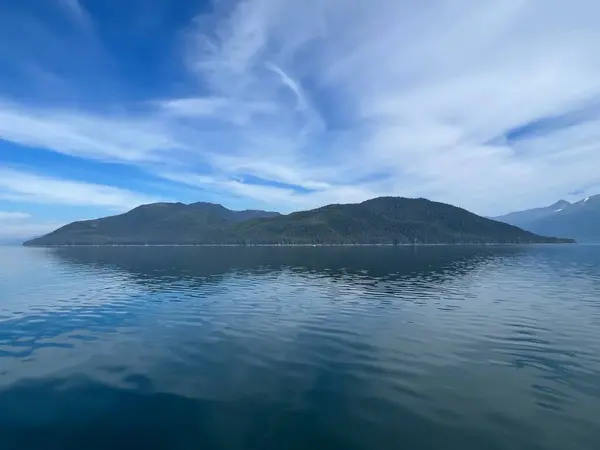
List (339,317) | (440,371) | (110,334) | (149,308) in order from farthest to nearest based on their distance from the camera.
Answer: (149,308) < (339,317) < (110,334) < (440,371)

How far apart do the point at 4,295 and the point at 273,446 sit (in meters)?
70.4

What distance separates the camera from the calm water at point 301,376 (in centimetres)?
1834

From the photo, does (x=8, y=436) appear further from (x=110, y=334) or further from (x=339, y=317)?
(x=339, y=317)

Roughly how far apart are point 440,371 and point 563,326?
23060 mm

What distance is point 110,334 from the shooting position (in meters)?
37.7

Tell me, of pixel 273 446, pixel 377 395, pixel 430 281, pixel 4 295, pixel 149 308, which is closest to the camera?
pixel 273 446

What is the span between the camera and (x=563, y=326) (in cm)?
4006

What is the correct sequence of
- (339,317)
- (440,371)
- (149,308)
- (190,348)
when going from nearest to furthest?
(440,371) → (190,348) → (339,317) → (149,308)

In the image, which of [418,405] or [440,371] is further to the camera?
[440,371]

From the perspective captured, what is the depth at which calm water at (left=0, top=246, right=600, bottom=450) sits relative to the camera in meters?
18.3

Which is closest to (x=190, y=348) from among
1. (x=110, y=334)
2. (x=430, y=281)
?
(x=110, y=334)

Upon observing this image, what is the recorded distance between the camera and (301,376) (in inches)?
1027

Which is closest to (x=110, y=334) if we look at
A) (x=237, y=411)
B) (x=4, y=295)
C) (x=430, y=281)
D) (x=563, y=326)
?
(x=237, y=411)

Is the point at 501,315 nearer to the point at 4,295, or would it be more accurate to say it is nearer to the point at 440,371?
the point at 440,371
